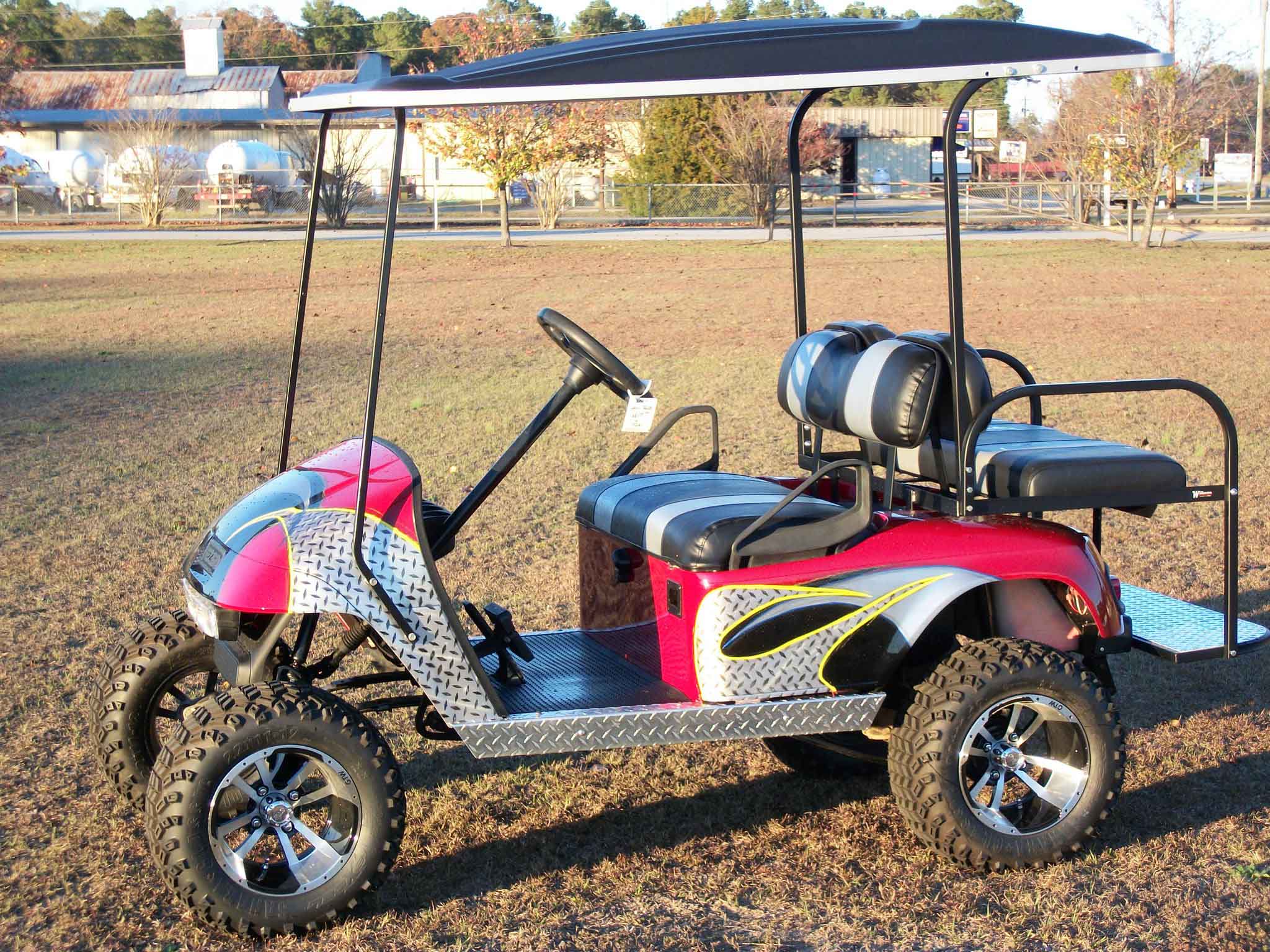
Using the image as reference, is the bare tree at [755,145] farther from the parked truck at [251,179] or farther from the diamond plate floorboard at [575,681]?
the diamond plate floorboard at [575,681]

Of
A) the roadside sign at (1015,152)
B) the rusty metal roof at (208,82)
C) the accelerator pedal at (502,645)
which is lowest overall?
the accelerator pedal at (502,645)

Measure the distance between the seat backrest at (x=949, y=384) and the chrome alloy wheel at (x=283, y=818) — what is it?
1.81 metres

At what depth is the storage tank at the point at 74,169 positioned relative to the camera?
4569 centimetres

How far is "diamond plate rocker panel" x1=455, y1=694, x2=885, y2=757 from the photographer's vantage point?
3344mm

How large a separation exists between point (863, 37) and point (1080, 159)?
29.1 meters

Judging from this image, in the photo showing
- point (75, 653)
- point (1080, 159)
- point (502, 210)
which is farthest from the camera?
point (1080, 159)

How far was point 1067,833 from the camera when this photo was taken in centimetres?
354

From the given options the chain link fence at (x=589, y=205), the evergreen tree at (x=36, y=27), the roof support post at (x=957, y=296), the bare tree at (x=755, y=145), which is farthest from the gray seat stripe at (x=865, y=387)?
the evergreen tree at (x=36, y=27)

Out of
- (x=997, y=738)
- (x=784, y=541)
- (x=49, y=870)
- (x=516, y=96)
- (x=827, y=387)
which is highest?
(x=516, y=96)

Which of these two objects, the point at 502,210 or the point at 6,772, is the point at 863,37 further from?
the point at 502,210

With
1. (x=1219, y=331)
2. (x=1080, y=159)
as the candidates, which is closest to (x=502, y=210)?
(x=1080, y=159)

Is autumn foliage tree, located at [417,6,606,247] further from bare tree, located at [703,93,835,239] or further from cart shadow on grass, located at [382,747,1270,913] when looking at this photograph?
cart shadow on grass, located at [382,747,1270,913]

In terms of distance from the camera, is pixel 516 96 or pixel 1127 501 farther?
pixel 1127 501

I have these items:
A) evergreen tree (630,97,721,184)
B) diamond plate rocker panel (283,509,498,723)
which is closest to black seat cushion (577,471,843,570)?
diamond plate rocker panel (283,509,498,723)
